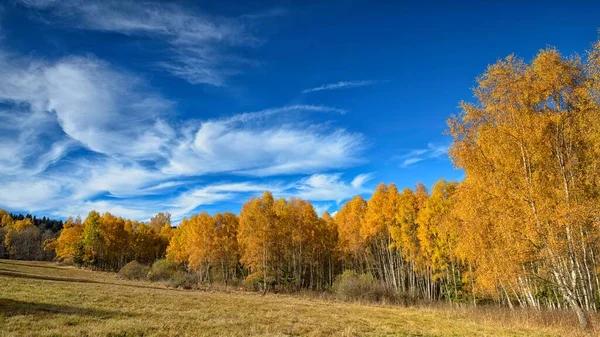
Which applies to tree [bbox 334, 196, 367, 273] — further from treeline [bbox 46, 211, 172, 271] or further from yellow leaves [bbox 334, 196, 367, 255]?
treeline [bbox 46, 211, 172, 271]

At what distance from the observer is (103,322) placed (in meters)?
13.0

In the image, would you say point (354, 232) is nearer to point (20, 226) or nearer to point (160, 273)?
point (160, 273)

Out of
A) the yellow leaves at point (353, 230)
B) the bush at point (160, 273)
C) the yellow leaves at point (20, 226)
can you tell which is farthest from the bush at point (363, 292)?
the yellow leaves at point (20, 226)

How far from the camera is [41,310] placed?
578 inches

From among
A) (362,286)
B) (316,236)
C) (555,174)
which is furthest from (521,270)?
(316,236)

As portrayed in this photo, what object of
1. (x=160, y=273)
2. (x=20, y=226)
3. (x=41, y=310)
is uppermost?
(x=20, y=226)

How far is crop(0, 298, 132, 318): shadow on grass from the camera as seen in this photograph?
45.7ft

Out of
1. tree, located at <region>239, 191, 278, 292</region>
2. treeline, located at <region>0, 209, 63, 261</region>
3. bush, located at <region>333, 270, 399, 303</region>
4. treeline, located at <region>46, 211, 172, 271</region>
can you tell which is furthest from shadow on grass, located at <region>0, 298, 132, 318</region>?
treeline, located at <region>0, 209, 63, 261</region>

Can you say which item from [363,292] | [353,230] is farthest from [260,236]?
[363,292]

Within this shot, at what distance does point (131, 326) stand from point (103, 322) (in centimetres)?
154

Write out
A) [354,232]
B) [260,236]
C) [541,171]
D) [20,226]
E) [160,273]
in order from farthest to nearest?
[20,226] < [160,273] < [354,232] < [260,236] < [541,171]

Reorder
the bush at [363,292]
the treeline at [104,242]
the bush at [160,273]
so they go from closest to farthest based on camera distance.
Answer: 1. the bush at [363,292]
2. the bush at [160,273]
3. the treeline at [104,242]

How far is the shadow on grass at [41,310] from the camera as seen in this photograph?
13.9m

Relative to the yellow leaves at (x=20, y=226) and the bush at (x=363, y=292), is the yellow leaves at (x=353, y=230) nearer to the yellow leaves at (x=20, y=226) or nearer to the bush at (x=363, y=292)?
the bush at (x=363, y=292)
